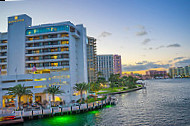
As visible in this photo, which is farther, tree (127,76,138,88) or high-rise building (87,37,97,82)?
high-rise building (87,37,97,82)

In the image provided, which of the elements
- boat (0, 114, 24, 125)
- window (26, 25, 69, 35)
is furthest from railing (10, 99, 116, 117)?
window (26, 25, 69, 35)

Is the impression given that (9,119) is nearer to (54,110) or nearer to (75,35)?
(54,110)

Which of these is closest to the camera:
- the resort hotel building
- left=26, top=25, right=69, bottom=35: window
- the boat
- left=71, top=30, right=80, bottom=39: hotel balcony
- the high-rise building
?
the boat

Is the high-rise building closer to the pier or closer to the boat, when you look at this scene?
the pier

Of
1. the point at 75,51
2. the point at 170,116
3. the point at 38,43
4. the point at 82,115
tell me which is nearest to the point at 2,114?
the point at 82,115

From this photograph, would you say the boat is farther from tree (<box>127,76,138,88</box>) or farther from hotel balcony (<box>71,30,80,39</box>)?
tree (<box>127,76,138,88</box>)

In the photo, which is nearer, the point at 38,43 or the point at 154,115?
the point at 154,115

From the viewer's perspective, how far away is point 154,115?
51094mm

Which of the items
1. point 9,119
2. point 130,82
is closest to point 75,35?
point 9,119

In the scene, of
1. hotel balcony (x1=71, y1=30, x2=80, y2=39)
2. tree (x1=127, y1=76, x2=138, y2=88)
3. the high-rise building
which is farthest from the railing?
the high-rise building

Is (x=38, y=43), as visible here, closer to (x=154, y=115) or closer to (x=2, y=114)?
(x=2, y=114)

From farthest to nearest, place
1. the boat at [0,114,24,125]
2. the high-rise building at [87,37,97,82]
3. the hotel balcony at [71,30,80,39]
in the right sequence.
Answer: the high-rise building at [87,37,97,82]
the hotel balcony at [71,30,80,39]
the boat at [0,114,24,125]

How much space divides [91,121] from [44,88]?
90.0 feet

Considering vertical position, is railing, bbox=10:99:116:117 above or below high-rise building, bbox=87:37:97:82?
below
